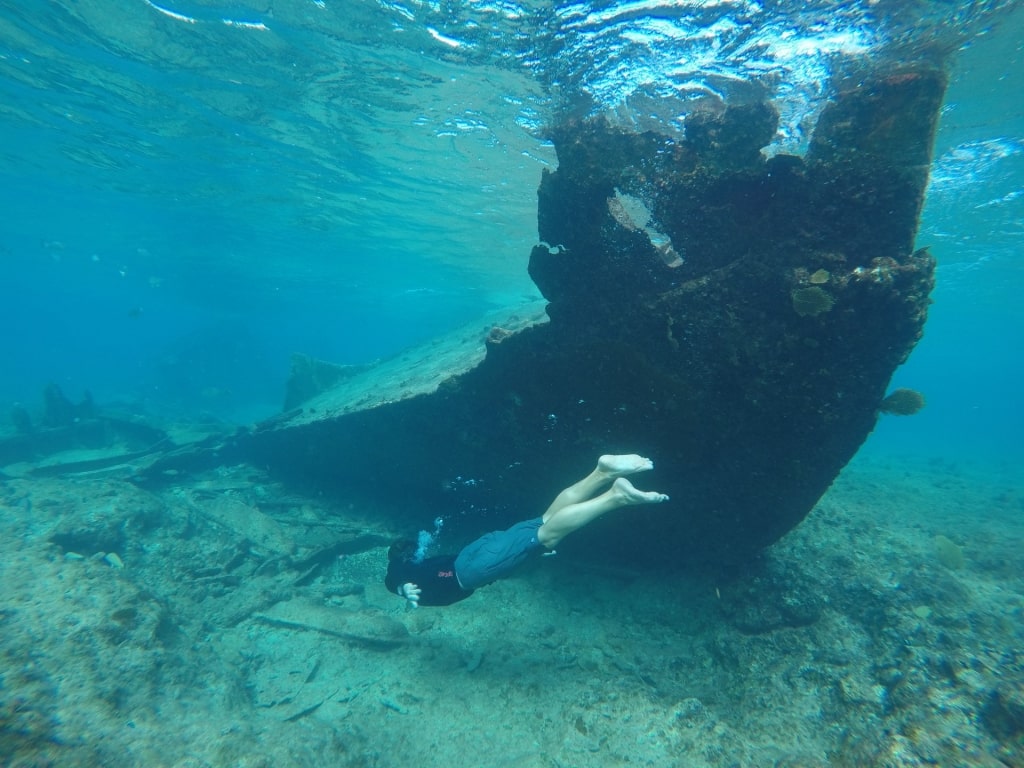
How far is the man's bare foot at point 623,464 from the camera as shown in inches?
208

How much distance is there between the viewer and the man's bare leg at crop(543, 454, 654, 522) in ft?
17.4

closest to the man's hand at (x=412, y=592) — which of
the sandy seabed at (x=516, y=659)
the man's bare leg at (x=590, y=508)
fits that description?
the sandy seabed at (x=516, y=659)

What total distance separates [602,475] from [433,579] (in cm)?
273

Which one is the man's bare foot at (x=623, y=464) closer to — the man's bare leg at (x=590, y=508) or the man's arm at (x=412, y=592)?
the man's bare leg at (x=590, y=508)

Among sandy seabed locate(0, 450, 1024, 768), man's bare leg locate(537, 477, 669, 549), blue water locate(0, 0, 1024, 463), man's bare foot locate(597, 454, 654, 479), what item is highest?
blue water locate(0, 0, 1024, 463)

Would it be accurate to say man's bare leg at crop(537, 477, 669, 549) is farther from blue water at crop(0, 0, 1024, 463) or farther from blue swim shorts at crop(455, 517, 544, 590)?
blue water at crop(0, 0, 1024, 463)

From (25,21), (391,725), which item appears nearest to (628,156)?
(391,725)

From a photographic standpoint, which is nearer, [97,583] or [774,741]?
[774,741]

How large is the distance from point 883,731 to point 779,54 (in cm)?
1091

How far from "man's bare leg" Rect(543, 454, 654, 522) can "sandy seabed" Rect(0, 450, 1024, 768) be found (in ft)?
7.87

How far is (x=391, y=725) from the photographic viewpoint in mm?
5953

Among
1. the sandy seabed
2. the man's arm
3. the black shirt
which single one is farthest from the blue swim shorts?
the sandy seabed

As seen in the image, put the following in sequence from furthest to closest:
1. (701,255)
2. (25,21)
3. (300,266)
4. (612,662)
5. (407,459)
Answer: (300,266)
(25,21)
(407,459)
(612,662)
(701,255)

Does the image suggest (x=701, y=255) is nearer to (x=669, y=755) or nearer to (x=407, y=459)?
(x=669, y=755)
